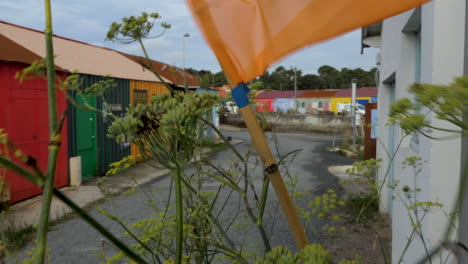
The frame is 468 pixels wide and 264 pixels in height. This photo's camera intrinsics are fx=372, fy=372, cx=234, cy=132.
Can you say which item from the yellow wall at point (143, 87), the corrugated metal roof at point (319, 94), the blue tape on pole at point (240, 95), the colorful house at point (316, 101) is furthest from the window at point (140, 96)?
the corrugated metal roof at point (319, 94)

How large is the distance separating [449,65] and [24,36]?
28.8 feet

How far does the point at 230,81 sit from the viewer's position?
3.34 feet

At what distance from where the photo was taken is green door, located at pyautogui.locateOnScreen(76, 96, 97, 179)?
8.95 meters

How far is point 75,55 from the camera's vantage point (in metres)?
9.57

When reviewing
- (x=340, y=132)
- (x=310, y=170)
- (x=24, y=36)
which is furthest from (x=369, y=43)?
(x=340, y=132)

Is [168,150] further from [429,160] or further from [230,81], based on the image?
[429,160]

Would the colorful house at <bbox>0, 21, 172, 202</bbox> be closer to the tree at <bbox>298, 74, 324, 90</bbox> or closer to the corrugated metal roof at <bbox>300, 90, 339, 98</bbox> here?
the corrugated metal roof at <bbox>300, 90, 339, 98</bbox>

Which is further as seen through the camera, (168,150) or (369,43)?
(369,43)

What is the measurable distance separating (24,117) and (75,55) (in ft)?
10.3

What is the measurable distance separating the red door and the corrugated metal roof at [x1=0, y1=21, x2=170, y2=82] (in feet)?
1.54

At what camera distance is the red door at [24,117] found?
652cm

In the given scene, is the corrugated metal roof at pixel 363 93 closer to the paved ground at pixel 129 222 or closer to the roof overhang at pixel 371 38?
the paved ground at pixel 129 222

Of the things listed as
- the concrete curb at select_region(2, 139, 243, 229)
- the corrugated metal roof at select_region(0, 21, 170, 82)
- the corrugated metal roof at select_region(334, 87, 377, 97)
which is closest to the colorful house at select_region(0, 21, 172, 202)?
the corrugated metal roof at select_region(0, 21, 170, 82)

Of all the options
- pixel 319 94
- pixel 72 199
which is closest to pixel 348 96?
pixel 319 94
